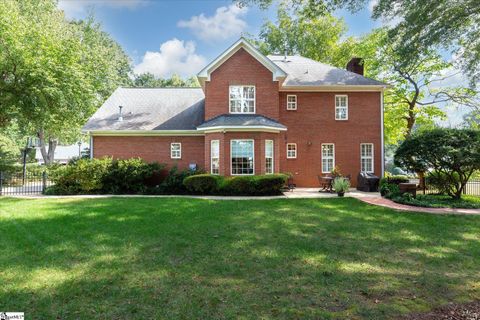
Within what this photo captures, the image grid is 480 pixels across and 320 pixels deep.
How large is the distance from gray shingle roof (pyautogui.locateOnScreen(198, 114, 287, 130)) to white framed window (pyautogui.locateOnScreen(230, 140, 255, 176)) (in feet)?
3.43

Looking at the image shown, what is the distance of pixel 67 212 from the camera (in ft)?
32.1

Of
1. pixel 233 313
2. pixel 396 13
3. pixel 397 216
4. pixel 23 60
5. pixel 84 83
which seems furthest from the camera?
pixel 84 83

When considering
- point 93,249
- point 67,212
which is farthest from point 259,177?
point 93,249

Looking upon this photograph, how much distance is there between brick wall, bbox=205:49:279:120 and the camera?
16781mm

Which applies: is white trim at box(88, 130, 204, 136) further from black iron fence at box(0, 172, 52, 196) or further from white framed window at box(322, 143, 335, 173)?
white framed window at box(322, 143, 335, 173)

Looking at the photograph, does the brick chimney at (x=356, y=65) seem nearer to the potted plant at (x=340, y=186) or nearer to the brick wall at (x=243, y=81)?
the brick wall at (x=243, y=81)

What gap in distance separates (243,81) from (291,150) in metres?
5.20

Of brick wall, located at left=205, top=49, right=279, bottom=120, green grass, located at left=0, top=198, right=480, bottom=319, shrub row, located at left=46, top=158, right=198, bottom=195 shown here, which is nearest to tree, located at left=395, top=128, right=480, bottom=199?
green grass, located at left=0, top=198, right=480, bottom=319

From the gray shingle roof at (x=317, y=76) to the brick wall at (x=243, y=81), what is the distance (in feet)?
5.14

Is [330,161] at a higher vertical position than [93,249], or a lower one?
higher

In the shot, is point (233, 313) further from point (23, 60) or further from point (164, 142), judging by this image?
point (23, 60)

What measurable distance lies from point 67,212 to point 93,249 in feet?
15.6

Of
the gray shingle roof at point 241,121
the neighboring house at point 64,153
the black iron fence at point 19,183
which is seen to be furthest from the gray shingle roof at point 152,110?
the neighboring house at point 64,153

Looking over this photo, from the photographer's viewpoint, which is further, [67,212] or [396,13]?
[67,212]
